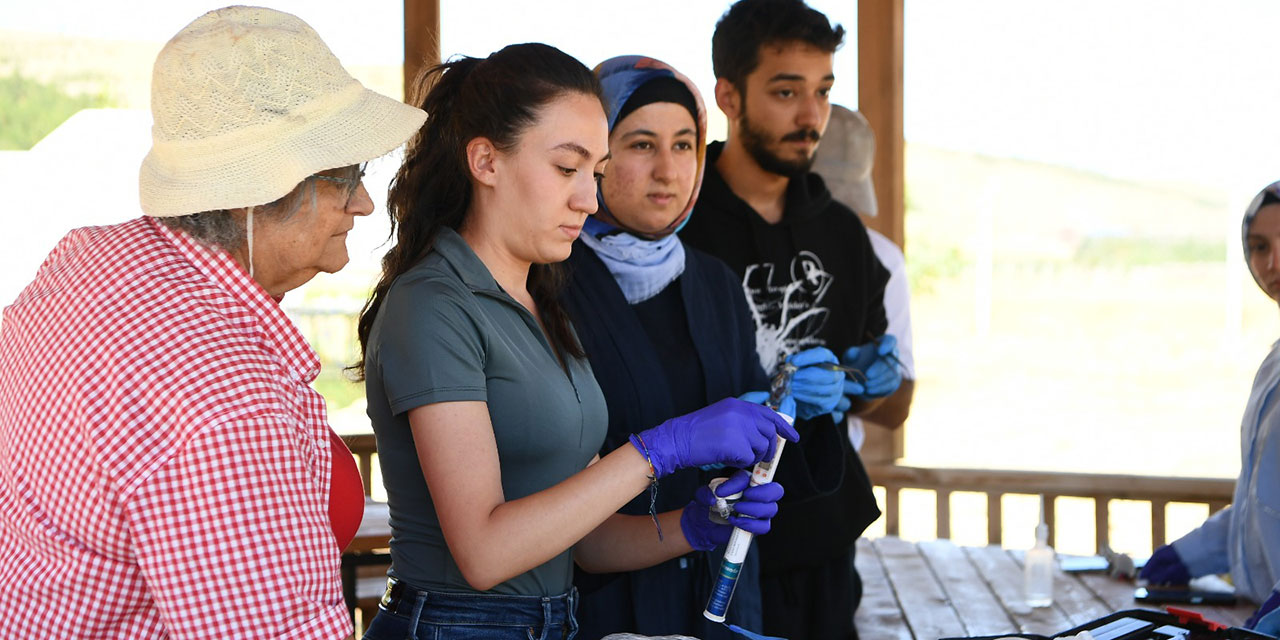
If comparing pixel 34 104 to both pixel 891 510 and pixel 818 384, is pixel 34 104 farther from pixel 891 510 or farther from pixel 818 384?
pixel 818 384

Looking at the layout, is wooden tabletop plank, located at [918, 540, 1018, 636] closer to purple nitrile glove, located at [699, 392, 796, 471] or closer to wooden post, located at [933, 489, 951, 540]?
wooden post, located at [933, 489, 951, 540]

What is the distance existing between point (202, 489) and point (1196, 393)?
34.8 feet

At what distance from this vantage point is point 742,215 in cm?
265

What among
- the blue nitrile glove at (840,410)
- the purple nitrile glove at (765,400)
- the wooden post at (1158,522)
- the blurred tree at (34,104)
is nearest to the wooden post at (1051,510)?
the wooden post at (1158,522)

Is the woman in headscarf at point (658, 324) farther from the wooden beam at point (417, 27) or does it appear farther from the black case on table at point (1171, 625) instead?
the wooden beam at point (417, 27)

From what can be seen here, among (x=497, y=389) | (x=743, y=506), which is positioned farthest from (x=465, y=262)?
(x=743, y=506)

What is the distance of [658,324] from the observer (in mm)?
1992

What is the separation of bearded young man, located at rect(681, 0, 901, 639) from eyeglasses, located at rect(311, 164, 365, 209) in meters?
1.25

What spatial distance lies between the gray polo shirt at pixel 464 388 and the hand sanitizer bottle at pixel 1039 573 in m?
1.50

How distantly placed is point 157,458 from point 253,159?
0.31 metres

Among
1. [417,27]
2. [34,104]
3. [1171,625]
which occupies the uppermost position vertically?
[417,27]

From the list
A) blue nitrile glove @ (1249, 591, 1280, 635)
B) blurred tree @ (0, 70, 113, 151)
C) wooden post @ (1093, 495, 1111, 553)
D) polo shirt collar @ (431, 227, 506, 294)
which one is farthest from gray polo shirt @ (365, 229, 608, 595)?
blurred tree @ (0, 70, 113, 151)

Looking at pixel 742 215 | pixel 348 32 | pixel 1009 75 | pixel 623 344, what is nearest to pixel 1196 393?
pixel 1009 75

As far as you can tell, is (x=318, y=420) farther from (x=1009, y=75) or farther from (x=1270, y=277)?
(x=1009, y=75)
